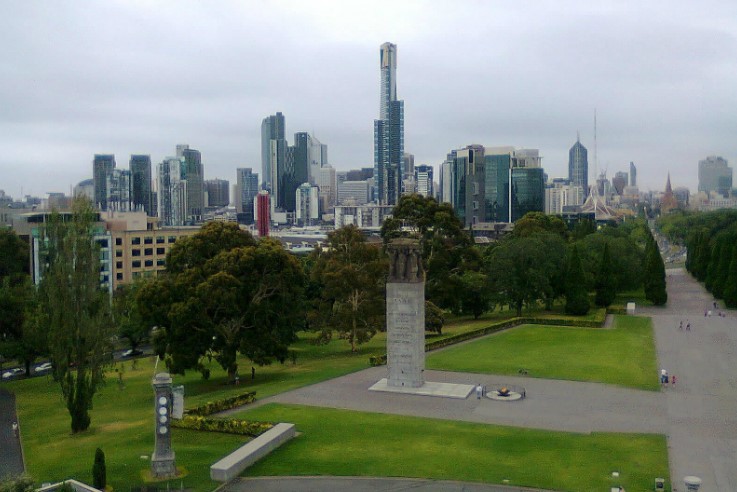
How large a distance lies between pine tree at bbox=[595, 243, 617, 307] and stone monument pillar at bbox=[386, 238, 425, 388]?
3681 centimetres

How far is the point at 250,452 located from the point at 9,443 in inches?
564

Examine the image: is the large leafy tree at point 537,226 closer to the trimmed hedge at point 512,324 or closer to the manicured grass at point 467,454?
the trimmed hedge at point 512,324

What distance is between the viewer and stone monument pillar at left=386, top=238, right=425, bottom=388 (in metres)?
35.5

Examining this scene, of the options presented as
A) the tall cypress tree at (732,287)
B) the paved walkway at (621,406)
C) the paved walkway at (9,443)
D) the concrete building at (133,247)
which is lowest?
the paved walkway at (9,443)

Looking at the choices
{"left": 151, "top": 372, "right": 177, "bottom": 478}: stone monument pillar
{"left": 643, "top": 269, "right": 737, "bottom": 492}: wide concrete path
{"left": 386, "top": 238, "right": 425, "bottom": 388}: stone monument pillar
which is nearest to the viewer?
{"left": 151, "top": 372, "right": 177, "bottom": 478}: stone monument pillar

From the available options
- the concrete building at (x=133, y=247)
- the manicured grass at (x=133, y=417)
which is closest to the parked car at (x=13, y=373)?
the manicured grass at (x=133, y=417)

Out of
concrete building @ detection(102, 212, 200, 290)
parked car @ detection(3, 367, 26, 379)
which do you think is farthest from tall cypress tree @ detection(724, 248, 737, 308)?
parked car @ detection(3, 367, 26, 379)

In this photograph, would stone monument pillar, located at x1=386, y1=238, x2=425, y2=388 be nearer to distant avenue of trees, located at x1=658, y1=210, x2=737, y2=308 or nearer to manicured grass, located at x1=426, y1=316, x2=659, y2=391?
manicured grass, located at x1=426, y1=316, x2=659, y2=391

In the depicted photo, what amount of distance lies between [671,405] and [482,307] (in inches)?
1346

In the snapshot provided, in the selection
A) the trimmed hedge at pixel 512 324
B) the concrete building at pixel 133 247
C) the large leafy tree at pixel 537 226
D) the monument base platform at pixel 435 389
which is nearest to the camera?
the monument base platform at pixel 435 389

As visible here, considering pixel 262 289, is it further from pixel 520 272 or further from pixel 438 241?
pixel 520 272

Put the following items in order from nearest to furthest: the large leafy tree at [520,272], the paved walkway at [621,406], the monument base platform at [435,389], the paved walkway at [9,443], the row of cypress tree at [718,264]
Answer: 1. the paved walkway at [621,406]
2. the paved walkway at [9,443]
3. the monument base platform at [435,389]
4. the large leafy tree at [520,272]
5. the row of cypress tree at [718,264]

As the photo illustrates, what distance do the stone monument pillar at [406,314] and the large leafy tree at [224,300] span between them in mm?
8585

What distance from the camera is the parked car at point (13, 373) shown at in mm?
51719
